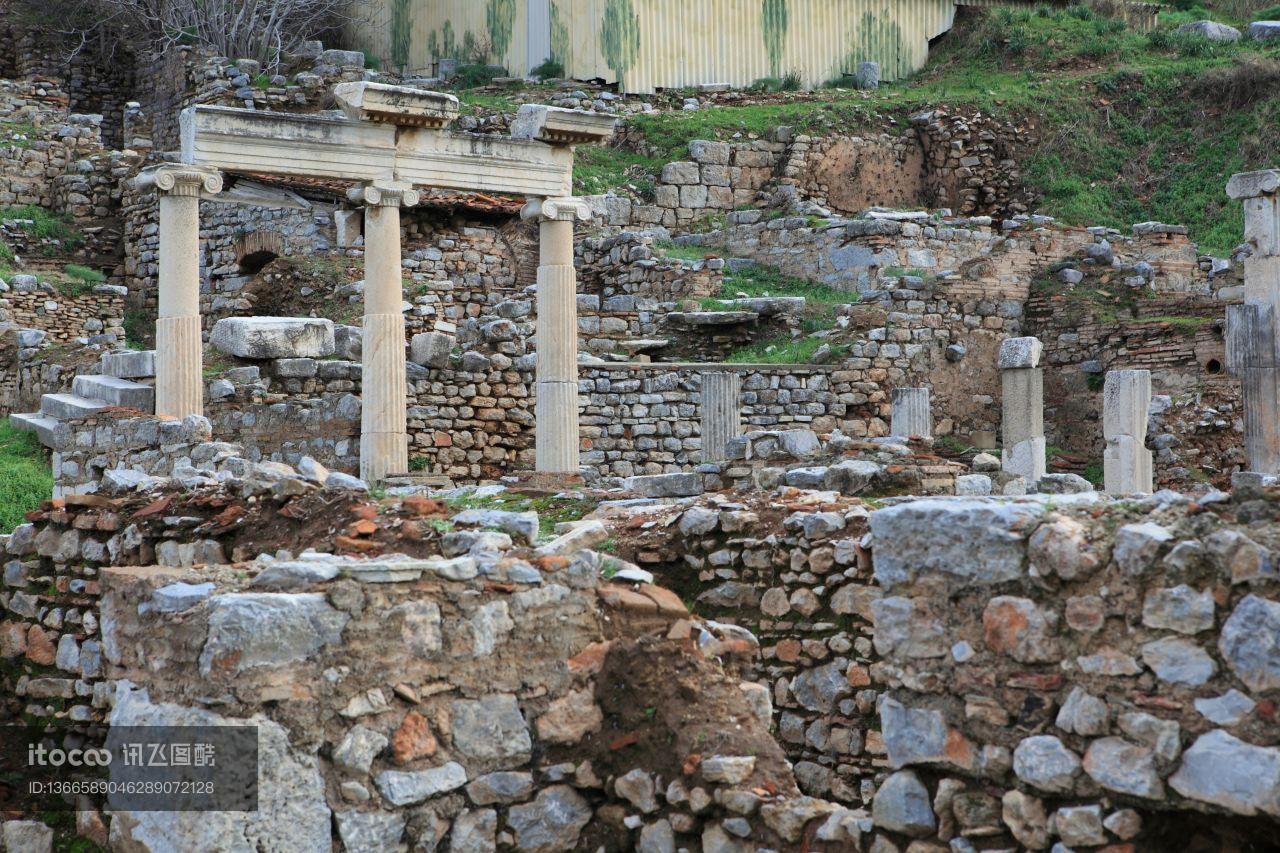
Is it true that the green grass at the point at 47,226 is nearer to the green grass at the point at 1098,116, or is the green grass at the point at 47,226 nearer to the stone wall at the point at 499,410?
the green grass at the point at 1098,116

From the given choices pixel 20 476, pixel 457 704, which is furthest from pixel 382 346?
pixel 457 704

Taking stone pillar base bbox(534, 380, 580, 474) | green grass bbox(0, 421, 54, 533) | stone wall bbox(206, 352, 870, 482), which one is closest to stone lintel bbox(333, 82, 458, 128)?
stone wall bbox(206, 352, 870, 482)

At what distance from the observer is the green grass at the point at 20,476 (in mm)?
12766

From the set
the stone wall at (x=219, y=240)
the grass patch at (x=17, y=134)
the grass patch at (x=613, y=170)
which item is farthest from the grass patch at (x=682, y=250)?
the grass patch at (x=17, y=134)

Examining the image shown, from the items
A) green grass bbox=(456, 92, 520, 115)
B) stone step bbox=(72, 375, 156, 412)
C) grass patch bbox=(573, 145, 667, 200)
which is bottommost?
stone step bbox=(72, 375, 156, 412)

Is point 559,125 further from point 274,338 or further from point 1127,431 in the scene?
point 1127,431

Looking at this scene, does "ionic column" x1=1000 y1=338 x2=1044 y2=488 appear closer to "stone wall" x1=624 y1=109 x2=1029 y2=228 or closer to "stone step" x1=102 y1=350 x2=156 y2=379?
"stone step" x1=102 y1=350 x2=156 y2=379

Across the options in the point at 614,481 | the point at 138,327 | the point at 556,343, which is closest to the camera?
the point at 556,343

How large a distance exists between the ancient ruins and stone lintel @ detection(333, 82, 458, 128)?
0.04 m

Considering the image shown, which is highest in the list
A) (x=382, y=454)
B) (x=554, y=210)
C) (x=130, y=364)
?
(x=554, y=210)

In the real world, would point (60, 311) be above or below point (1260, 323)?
above

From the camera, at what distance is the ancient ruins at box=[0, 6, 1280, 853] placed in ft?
16.9

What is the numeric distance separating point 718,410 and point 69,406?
21.4 feet

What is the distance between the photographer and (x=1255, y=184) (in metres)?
17.2
